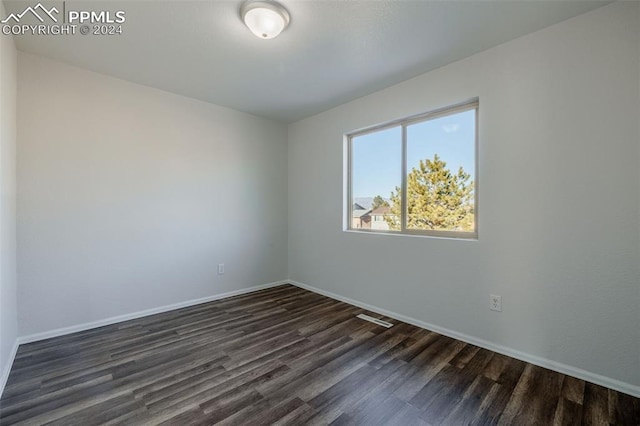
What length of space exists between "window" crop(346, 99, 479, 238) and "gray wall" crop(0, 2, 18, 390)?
10.1ft

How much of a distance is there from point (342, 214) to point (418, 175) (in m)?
1.08

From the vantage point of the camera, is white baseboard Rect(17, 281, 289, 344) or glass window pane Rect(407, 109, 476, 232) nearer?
white baseboard Rect(17, 281, 289, 344)

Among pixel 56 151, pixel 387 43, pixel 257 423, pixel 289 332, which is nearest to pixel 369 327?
pixel 289 332

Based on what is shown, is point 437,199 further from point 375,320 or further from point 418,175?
point 375,320

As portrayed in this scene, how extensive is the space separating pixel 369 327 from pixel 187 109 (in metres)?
3.21

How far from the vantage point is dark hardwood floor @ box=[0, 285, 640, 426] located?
1533mm

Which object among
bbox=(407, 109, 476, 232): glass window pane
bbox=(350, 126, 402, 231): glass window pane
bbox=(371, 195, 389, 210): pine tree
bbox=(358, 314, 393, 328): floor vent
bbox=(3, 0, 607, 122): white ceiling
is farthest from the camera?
bbox=(371, 195, 389, 210): pine tree

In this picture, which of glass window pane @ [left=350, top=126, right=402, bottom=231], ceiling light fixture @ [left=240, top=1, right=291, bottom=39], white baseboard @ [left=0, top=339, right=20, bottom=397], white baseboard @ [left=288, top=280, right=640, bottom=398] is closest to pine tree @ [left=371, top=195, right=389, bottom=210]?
glass window pane @ [left=350, top=126, right=402, bottom=231]

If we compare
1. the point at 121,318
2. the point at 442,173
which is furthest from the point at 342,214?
the point at 121,318

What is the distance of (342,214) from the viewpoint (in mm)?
3525

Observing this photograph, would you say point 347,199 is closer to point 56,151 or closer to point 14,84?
point 56,151

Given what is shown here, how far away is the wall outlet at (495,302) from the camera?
222 centimetres

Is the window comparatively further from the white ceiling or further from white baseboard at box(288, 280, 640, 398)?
white baseboard at box(288, 280, 640, 398)

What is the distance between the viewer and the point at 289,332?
2584 millimetres
